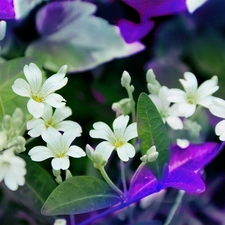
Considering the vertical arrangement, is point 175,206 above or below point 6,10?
below

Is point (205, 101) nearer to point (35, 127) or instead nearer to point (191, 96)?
point (191, 96)

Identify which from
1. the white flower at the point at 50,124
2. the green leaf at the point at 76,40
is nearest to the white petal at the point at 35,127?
the white flower at the point at 50,124

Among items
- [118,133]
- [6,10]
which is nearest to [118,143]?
[118,133]

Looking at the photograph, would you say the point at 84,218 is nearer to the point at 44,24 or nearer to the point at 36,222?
the point at 36,222

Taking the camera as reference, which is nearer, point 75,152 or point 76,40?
point 75,152

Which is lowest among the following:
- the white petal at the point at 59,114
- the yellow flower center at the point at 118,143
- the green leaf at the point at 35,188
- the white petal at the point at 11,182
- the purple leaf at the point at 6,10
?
the green leaf at the point at 35,188

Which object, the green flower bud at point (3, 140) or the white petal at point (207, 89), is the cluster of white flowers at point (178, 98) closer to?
the white petal at point (207, 89)

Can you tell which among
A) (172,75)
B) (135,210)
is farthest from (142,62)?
(135,210)
